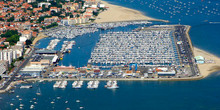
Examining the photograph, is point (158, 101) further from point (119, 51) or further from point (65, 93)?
point (119, 51)

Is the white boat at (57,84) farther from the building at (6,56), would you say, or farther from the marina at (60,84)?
the building at (6,56)

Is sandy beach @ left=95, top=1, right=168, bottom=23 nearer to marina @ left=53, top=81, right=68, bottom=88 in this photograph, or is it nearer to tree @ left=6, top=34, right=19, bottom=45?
tree @ left=6, top=34, right=19, bottom=45

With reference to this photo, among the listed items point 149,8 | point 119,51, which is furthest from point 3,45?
point 149,8

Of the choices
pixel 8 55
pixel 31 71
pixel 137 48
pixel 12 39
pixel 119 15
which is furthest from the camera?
pixel 119 15

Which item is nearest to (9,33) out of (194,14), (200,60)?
(200,60)

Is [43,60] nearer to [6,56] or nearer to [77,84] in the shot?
[6,56]

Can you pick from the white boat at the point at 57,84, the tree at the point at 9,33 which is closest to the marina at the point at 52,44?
the tree at the point at 9,33

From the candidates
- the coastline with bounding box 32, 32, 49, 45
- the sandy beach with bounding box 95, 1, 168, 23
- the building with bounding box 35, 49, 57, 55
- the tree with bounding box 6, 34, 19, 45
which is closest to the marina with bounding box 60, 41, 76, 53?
the building with bounding box 35, 49, 57, 55

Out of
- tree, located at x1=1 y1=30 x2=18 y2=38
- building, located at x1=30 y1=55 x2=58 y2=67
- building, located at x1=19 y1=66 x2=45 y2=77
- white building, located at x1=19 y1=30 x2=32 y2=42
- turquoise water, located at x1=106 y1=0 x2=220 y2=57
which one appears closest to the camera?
building, located at x1=19 y1=66 x2=45 y2=77

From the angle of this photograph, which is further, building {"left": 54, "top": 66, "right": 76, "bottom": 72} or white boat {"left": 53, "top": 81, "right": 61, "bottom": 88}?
building {"left": 54, "top": 66, "right": 76, "bottom": 72}
